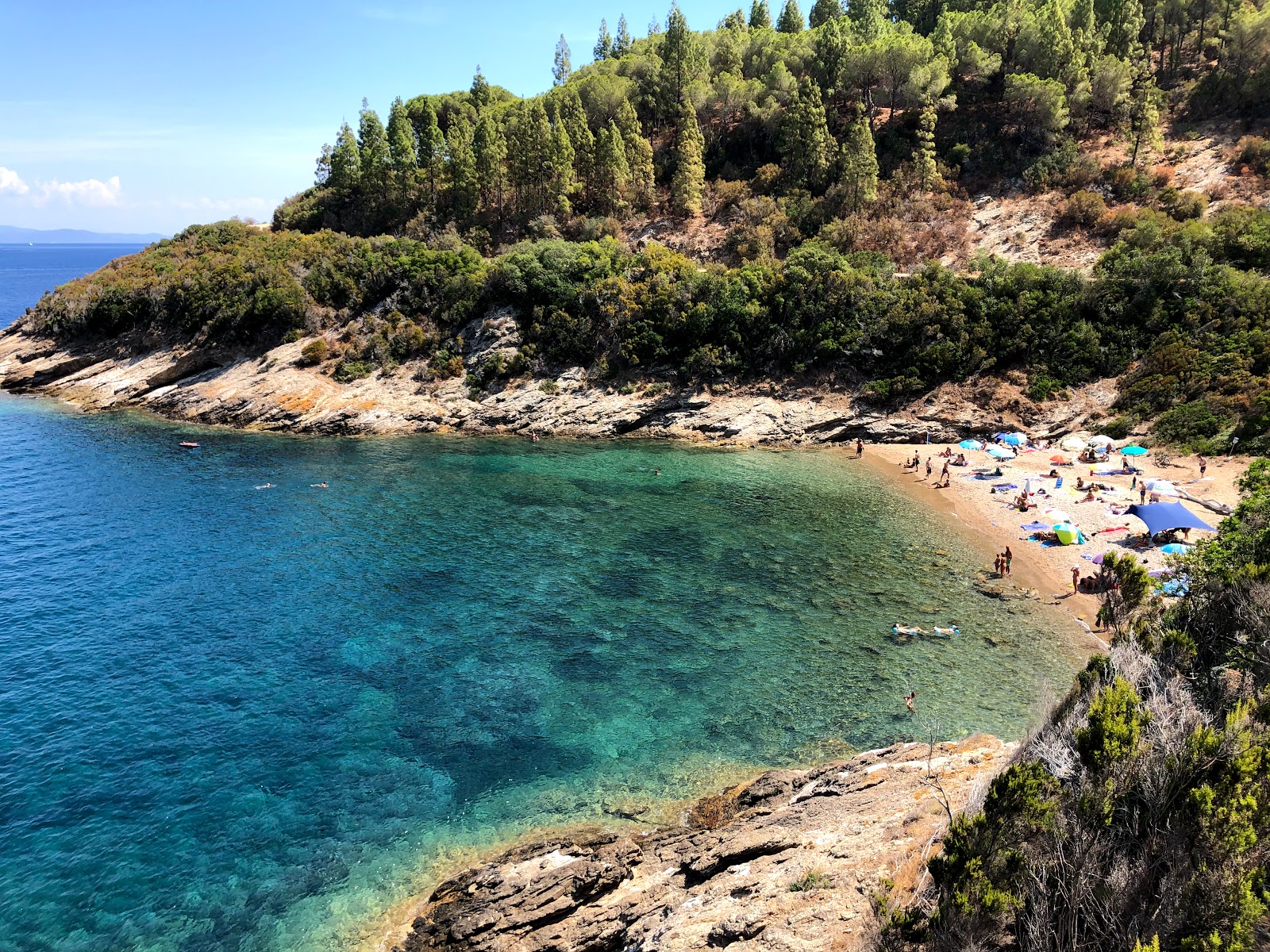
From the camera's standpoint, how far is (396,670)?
2684cm

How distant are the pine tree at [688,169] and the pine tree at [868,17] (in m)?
26.6

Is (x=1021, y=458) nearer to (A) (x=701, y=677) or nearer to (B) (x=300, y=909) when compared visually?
(A) (x=701, y=677)

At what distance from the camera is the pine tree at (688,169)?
76250mm

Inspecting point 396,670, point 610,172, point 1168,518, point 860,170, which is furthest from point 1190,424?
point 610,172

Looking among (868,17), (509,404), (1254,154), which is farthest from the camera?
(868,17)

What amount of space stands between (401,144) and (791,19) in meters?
64.3

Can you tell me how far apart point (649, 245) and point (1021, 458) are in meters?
40.9

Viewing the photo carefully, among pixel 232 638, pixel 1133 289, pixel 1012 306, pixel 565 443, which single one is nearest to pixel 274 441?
pixel 565 443

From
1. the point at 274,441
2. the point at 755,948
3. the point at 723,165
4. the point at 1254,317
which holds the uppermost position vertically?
the point at 723,165

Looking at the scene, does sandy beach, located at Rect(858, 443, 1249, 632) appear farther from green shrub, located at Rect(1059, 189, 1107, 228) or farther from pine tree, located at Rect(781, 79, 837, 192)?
pine tree, located at Rect(781, 79, 837, 192)

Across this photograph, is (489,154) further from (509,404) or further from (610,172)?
(509,404)

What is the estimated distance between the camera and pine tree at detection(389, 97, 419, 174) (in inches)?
3238

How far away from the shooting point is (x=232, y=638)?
28.8 metres

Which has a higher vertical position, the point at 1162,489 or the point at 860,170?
the point at 860,170
